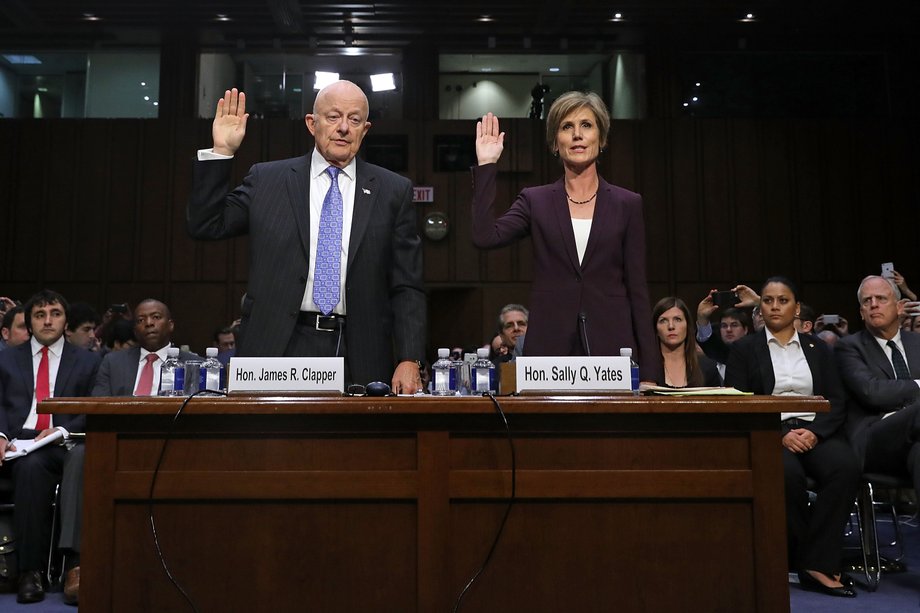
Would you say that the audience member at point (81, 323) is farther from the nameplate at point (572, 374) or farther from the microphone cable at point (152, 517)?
the nameplate at point (572, 374)

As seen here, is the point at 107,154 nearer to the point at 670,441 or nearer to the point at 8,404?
the point at 8,404

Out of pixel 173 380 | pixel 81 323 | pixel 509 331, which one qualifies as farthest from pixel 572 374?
pixel 81 323

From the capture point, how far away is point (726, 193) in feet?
31.7

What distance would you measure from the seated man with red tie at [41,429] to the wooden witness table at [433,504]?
6.59ft

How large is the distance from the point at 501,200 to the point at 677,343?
6265mm

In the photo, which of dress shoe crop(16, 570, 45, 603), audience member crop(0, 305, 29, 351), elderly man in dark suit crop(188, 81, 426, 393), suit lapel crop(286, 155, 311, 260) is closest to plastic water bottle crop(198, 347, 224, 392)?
elderly man in dark suit crop(188, 81, 426, 393)

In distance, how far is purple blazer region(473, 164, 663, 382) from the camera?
2.19m

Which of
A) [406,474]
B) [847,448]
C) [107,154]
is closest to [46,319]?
[406,474]

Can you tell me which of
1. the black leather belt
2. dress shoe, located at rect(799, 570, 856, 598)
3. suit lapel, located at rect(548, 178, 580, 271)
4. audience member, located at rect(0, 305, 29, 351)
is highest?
suit lapel, located at rect(548, 178, 580, 271)

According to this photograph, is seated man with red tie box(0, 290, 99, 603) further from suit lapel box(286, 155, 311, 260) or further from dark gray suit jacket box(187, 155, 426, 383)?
suit lapel box(286, 155, 311, 260)

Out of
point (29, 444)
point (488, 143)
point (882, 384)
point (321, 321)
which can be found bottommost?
point (29, 444)

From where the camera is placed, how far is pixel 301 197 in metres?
2.26

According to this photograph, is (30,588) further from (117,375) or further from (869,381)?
(869,381)

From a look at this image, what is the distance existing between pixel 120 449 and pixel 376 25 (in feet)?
28.5
